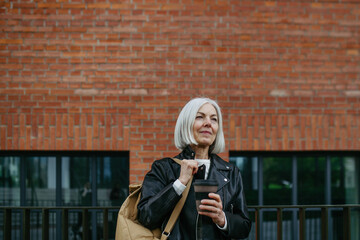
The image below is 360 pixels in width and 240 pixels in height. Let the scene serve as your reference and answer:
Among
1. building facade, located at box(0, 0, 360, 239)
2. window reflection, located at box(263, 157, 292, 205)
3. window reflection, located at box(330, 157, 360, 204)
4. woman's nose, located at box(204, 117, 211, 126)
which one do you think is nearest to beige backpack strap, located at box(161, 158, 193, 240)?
woman's nose, located at box(204, 117, 211, 126)

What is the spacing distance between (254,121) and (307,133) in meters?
0.72

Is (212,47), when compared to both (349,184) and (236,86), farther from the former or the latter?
(349,184)

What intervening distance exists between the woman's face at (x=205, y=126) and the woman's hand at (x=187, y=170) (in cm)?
29

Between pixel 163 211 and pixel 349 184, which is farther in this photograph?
pixel 349 184

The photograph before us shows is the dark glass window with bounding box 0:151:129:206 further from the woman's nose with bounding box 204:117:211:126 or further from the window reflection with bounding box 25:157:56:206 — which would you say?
the woman's nose with bounding box 204:117:211:126

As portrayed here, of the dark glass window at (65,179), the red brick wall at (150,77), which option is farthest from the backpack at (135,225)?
the dark glass window at (65,179)

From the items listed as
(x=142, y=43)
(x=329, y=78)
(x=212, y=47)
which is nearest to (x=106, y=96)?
(x=142, y=43)

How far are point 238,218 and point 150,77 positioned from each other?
264cm

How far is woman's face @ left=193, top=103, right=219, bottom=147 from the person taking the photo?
2.49 meters

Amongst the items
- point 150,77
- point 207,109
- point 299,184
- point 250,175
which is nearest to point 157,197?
point 207,109

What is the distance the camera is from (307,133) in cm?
466

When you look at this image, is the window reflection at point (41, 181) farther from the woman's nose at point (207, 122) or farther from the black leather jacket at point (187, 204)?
the woman's nose at point (207, 122)

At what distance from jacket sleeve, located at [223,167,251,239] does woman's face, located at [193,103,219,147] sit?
374 mm

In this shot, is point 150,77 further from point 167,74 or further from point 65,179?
point 65,179
